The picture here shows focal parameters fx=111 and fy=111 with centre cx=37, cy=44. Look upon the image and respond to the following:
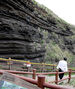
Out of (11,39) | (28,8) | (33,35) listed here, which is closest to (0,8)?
(11,39)

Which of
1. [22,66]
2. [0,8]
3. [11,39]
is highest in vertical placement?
[0,8]

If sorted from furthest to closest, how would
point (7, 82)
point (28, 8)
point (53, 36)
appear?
1. point (53, 36)
2. point (28, 8)
3. point (7, 82)

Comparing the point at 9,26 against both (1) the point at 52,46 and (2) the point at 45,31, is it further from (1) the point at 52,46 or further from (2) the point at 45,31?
(1) the point at 52,46

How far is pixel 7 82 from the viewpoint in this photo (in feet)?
5.05

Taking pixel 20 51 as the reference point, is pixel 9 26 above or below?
above

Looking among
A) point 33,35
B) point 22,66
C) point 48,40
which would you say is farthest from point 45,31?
point 22,66

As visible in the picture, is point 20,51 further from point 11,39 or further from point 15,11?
point 15,11

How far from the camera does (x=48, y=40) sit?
18.9 m

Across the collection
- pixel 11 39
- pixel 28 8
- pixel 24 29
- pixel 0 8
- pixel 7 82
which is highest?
Result: pixel 28 8

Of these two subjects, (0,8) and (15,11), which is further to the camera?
(15,11)

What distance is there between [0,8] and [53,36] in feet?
40.5

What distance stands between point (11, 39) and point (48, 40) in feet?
30.5

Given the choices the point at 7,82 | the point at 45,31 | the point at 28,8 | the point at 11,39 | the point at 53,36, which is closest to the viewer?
the point at 7,82

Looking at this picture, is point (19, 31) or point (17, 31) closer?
point (17, 31)
